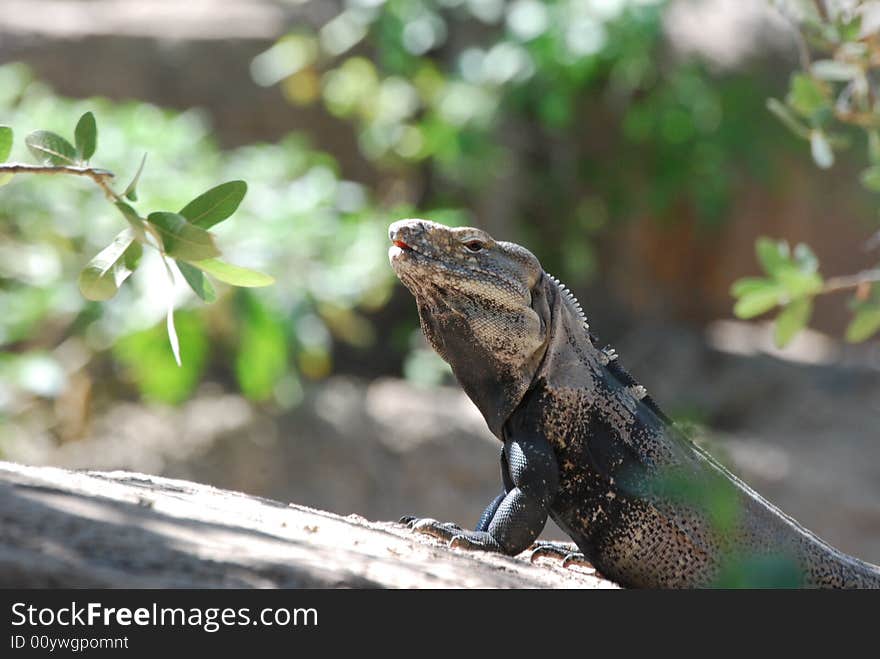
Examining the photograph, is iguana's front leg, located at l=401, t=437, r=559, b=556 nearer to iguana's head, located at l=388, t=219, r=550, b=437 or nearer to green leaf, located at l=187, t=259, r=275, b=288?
iguana's head, located at l=388, t=219, r=550, b=437

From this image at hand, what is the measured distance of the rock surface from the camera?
3.18m

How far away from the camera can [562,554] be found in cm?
504

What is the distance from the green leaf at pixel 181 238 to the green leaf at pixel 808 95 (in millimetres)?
3358

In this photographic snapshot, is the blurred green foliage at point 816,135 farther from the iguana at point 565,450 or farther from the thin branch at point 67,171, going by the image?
the thin branch at point 67,171

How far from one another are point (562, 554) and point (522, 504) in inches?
30.0

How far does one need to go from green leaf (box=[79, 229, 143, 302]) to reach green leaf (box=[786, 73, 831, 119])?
11.4ft

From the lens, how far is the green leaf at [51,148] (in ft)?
13.1

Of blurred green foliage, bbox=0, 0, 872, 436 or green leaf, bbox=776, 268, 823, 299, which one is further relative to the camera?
blurred green foliage, bbox=0, 0, 872, 436

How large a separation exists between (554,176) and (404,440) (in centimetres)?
482

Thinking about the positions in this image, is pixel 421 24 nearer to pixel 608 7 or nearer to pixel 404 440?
pixel 608 7

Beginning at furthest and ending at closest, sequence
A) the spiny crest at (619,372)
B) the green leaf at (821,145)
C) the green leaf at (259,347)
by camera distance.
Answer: the green leaf at (259,347) → the green leaf at (821,145) → the spiny crest at (619,372)

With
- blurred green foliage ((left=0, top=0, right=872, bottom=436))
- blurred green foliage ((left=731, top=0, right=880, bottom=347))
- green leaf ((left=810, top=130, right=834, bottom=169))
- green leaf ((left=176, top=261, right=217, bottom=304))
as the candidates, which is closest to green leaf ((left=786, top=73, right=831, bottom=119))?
blurred green foliage ((left=731, top=0, right=880, bottom=347))

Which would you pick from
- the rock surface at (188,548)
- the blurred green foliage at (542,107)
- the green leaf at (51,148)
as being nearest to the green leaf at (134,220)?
the green leaf at (51,148)

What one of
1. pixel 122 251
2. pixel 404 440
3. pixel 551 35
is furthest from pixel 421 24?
pixel 122 251
